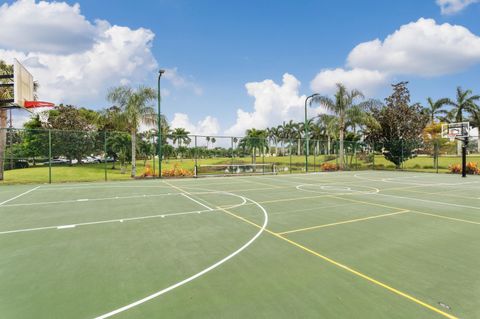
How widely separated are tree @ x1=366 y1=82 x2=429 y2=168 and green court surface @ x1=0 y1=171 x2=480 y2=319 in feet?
86.8

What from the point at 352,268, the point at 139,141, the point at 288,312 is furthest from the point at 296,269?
the point at 139,141

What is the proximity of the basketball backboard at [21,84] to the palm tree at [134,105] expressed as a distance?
7980 mm

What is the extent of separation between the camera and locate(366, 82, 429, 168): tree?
32.4 meters

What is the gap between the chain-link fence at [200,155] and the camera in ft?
77.6

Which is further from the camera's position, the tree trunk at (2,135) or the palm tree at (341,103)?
the palm tree at (341,103)

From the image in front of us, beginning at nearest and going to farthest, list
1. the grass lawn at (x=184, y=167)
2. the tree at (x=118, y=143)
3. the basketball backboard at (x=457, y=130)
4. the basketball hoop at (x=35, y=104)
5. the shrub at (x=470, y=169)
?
the basketball hoop at (x=35, y=104) → the grass lawn at (x=184, y=167) → the basketball backboard at (x=457, y=130) → the shrub at (x=470, y=169) → the tree at (x=118, y=143)

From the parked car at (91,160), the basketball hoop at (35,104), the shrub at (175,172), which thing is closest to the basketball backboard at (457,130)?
the shrub at (175,172)

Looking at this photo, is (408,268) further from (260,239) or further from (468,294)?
(260,239)

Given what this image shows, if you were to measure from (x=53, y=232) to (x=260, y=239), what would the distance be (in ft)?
16.3

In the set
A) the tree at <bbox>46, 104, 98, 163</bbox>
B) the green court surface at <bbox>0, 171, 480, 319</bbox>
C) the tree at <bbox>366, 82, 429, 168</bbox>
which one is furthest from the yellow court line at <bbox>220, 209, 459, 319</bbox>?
the tree at <bbox>366, 82, 429, 168</bbox>

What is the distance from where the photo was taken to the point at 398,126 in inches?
1300

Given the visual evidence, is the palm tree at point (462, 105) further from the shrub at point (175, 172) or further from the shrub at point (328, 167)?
the shrub at point (175, 172)

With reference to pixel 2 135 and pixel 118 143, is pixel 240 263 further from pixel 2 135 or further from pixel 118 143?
pixel 118 143

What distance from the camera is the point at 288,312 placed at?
10.6 ft
